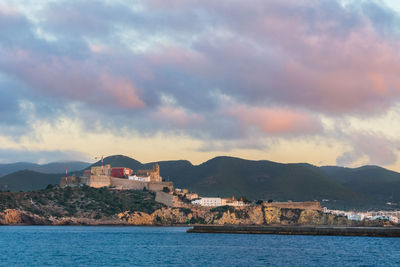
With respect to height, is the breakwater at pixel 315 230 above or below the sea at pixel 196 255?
above

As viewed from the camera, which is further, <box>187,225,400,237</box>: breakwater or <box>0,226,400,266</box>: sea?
<box>187,225,400,237</box>: breakwater

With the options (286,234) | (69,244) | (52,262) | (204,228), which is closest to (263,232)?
(286,234)

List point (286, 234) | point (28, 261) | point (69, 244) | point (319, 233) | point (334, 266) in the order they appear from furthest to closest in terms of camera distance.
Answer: point (286, 234), point (319, 233), point (69, 244), point (28, 261), point (334, 266)

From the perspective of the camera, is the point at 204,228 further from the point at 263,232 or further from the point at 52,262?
the point at 52,262

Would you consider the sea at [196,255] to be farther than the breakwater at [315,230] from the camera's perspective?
No

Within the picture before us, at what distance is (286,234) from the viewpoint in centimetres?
14500

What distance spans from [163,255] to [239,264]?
57.3ft

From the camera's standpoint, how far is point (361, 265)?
75938 millimetres

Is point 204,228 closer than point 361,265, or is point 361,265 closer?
point 361,265

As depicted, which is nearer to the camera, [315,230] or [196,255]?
[196,255]

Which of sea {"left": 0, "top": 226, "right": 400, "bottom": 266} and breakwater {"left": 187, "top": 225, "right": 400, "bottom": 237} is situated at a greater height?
breakwater {"left": 187, "top": 225, "right": 400, "bottom": 237}

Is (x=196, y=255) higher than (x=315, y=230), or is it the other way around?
(x=315, y=230)

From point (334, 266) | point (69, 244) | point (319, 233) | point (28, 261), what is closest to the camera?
point (334, 266)

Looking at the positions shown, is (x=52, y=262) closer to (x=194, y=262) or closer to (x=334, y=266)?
(x=194, y=262)
